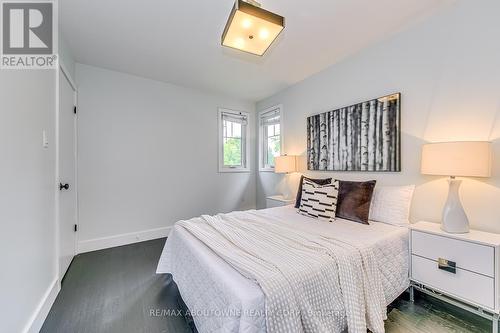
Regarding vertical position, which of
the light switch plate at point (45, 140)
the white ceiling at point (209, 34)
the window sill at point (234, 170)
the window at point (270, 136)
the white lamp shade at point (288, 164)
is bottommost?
the window sill at point (234, 170)

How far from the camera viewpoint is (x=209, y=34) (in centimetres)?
221

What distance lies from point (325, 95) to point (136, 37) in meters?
2.40

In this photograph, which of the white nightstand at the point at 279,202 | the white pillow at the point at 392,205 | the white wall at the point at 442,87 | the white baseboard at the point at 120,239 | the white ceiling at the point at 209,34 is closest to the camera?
the white wall at the point at 442,87

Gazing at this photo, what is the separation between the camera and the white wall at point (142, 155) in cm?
290

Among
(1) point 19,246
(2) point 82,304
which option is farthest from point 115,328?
(1) point 19,246

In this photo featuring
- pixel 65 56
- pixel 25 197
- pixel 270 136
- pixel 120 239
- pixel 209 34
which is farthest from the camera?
pixel 270 136

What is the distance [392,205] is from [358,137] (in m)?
0.86

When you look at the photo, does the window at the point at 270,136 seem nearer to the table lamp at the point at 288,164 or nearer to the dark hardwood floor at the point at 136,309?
the table lamp at the point at 288,164

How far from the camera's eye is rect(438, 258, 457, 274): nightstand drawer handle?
1.54m

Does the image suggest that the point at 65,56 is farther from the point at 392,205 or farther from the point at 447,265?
the point at 447,265

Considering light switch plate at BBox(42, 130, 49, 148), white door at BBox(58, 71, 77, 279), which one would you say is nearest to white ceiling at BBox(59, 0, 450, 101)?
white door at BBox(58, 71, 77, 279)

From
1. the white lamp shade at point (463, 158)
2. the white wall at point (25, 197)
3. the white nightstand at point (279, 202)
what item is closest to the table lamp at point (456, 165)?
the white lamp shade at point (463, 158)

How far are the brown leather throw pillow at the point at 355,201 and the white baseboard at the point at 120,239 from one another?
8.76 ft

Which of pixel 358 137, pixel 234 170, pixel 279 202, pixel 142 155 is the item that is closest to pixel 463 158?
pixel 358 137
